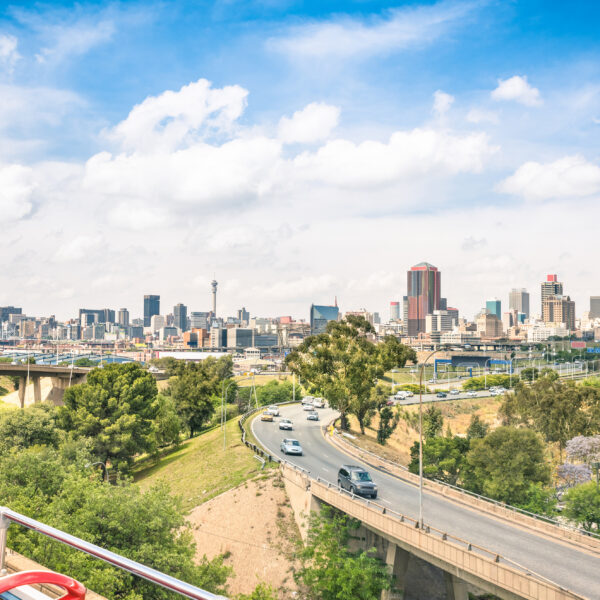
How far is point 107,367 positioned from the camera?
62938mm

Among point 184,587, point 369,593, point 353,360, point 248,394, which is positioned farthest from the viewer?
point 248,394

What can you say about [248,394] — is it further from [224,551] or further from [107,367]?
[224,551]

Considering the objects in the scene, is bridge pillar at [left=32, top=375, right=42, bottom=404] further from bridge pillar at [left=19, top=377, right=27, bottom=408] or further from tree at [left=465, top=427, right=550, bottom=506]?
tree at [left=465, top=427, right=550, bottom=506]

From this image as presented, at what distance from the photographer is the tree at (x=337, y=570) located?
27.0 metres

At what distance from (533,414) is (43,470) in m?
60.2

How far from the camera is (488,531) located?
28531 millimetres

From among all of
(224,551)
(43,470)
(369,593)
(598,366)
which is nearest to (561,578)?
(369,593)

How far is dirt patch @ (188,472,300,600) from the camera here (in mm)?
32844

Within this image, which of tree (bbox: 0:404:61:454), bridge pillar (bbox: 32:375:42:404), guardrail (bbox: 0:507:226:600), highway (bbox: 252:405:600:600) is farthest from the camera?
bridge pillar (bbox: 32:375:42:404)

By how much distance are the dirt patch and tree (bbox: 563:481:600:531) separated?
20748 millimetres

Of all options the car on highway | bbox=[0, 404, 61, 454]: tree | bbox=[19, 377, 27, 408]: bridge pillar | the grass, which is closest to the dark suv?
the grass

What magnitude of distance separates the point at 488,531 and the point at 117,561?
2856 cm

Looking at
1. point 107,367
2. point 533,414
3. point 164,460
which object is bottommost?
point 164,460

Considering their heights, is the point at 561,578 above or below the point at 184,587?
below
